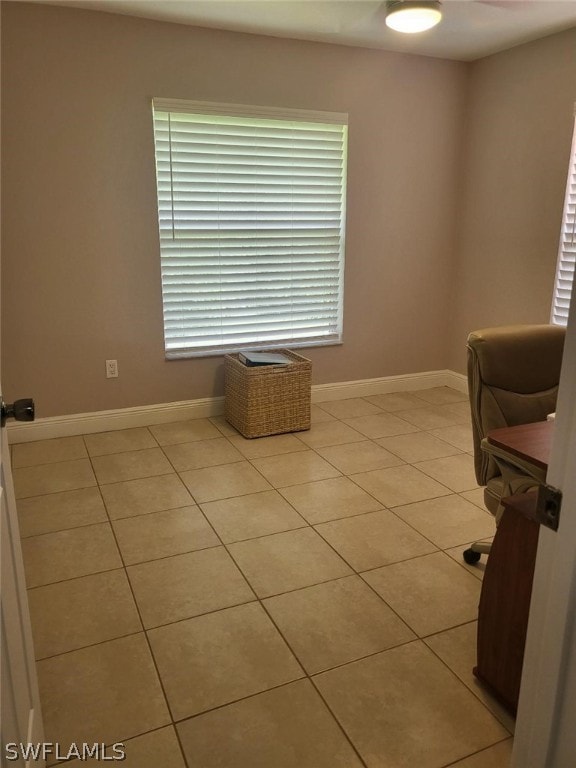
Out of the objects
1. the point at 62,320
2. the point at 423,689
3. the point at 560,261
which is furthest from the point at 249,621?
the point at 560,261

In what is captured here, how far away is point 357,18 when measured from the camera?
3299 mm

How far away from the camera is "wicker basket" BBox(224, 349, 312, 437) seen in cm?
358

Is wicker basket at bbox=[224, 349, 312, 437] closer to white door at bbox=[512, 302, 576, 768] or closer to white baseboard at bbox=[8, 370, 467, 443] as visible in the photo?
white baseboard at bbox=[8, 370, 467, 443]

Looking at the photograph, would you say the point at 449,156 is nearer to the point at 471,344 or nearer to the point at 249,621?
the point at 471,344

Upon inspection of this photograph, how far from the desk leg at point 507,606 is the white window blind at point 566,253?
2.37 m

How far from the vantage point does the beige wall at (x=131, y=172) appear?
321cm

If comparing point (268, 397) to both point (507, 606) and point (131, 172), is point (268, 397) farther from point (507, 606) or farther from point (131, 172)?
point (507, 606)

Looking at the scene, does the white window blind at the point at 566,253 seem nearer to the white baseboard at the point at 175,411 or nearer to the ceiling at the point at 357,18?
the ceiling at the point at 357,18

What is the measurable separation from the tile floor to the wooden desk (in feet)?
0.35

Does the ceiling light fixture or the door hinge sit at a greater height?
the ceiling light fixture

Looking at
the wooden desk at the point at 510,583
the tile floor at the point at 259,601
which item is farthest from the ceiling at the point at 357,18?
the wooden desk at the point at 510,583

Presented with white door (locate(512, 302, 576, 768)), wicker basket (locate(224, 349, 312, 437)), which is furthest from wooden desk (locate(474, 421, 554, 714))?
wicker basket (locate(224, 349, 312, 437))

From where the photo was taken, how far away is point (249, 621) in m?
2.00

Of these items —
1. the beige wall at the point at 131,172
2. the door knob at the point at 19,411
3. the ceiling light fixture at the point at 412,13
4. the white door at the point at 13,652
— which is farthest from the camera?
the beige wall at the point at 131,172
